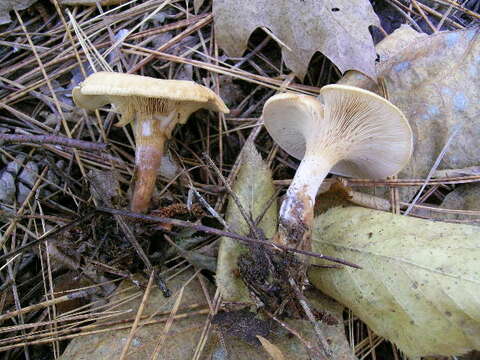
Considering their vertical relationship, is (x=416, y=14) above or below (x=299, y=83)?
above

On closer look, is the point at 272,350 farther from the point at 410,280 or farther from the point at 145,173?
the point at 145,173

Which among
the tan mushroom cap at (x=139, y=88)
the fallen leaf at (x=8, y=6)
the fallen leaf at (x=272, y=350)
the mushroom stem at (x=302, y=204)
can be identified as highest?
the fallen leaf at (x=8, y=6)

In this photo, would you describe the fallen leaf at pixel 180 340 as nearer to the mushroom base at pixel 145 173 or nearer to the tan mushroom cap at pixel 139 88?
the mushroom base at pixel 145 173

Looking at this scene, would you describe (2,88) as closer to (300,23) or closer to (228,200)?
(228,200)

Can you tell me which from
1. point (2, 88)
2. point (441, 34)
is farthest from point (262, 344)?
point (2, 88)

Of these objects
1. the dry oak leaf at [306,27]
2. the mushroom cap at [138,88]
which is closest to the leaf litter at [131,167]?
the dry oak leaf at [306,27]

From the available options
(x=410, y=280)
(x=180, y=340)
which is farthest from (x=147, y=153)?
(x=410, y=280)
